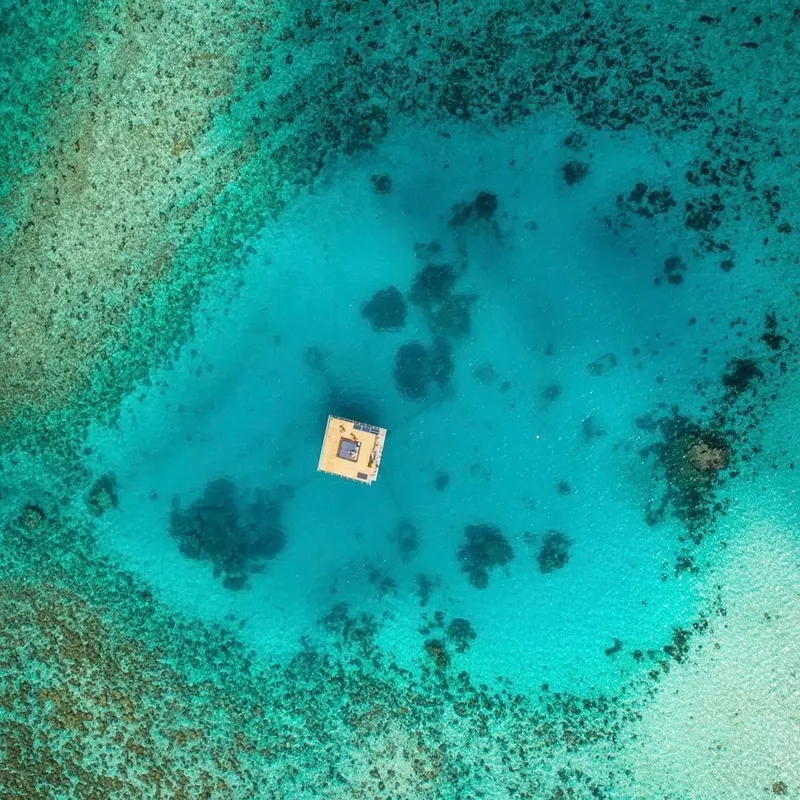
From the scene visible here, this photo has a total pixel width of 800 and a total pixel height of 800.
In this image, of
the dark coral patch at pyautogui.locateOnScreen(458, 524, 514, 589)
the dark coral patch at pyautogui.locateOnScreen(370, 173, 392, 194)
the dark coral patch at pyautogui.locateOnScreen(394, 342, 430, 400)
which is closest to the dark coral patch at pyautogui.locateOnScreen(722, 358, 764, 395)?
the dark coral patch at pyautogui.locateOnScreen(458, 524, 514, 589)

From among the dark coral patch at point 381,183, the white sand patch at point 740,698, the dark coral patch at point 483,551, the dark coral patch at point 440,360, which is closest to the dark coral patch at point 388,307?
the dark coral patch at point 440,360

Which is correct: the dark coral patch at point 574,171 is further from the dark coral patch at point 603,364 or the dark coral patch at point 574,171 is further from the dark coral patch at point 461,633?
the dark coral patch at point 461,633

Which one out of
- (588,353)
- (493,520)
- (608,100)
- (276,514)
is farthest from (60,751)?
(608,100)

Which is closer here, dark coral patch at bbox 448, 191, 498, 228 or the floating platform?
the floating platform

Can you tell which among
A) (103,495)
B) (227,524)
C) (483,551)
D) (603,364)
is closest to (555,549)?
(483,551)

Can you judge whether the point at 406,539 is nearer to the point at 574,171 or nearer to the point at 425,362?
the point at 425,362

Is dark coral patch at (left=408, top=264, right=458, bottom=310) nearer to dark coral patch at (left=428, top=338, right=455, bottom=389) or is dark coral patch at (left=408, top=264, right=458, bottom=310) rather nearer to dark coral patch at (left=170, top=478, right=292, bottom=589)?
dark coral patch at (left=428, top=338, right=455, bottom=389)
